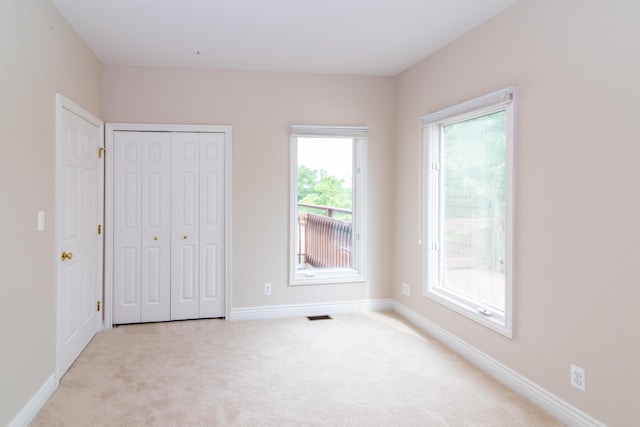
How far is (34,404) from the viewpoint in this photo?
2.45 metres

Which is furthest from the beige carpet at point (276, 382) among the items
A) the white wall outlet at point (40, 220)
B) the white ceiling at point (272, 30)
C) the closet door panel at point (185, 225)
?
the white ceiling at point (272, 30)

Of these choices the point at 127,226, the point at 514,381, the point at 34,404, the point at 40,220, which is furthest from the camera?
the point at 127,226

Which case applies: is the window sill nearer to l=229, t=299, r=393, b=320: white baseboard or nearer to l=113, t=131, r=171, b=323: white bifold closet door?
l=229, t=299, r=393, b=320: white baseboard

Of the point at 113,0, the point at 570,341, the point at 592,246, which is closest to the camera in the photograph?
the point at 592,246

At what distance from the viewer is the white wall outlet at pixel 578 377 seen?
2.29 metres

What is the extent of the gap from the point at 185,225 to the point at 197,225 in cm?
12

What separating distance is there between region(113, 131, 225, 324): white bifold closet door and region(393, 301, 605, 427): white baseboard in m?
2.18

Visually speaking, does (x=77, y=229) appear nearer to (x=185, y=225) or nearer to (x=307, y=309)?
(x=185, y=225)

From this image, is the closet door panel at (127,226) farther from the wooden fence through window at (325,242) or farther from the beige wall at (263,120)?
the wooden fence through window at (325,242)

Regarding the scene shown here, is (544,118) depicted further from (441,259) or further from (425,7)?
(441,259)

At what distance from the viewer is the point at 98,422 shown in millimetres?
2385

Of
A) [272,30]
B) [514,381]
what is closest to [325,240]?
[272,30]

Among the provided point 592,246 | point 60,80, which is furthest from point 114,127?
point 592,246

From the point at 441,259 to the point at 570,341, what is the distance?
1547 millimetres
